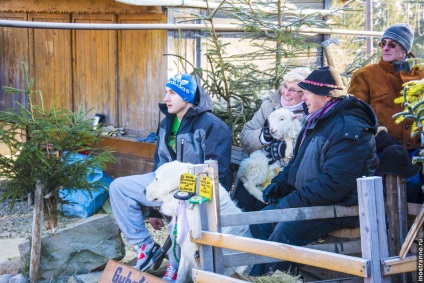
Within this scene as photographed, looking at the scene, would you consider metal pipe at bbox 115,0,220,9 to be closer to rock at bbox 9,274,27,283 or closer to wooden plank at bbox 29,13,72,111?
wooden plank at bbox 29,13,72,111

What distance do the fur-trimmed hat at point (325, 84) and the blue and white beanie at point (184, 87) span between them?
1.29 metres

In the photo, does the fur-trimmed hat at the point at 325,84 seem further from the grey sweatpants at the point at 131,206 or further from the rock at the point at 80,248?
the rock at the point at 80,248

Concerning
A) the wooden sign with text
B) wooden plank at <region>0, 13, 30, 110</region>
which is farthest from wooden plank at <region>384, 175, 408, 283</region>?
wooden plank at <region>0, 13, 30, 110</region>

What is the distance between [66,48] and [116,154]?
5.44ft

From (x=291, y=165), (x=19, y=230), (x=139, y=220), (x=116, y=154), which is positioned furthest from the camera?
(x=116, y=154)

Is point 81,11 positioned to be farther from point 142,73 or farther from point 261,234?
point 261,234

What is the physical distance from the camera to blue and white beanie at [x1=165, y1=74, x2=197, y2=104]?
18.5 ft

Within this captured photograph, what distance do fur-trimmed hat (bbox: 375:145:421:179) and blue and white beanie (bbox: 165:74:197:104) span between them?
1.94m

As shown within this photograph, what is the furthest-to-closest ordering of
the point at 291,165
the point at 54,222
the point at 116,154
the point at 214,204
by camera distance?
the point at 116,154
the point at 54,222
the point at 291,165
the point at 214,204

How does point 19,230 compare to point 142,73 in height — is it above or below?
below

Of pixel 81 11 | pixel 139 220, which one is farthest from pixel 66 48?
pixel 139 220

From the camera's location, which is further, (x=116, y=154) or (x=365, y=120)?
(x=116, y=154)

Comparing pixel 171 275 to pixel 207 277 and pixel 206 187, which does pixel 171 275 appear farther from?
pixel 206 187

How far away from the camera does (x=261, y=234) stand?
16.7 ft
